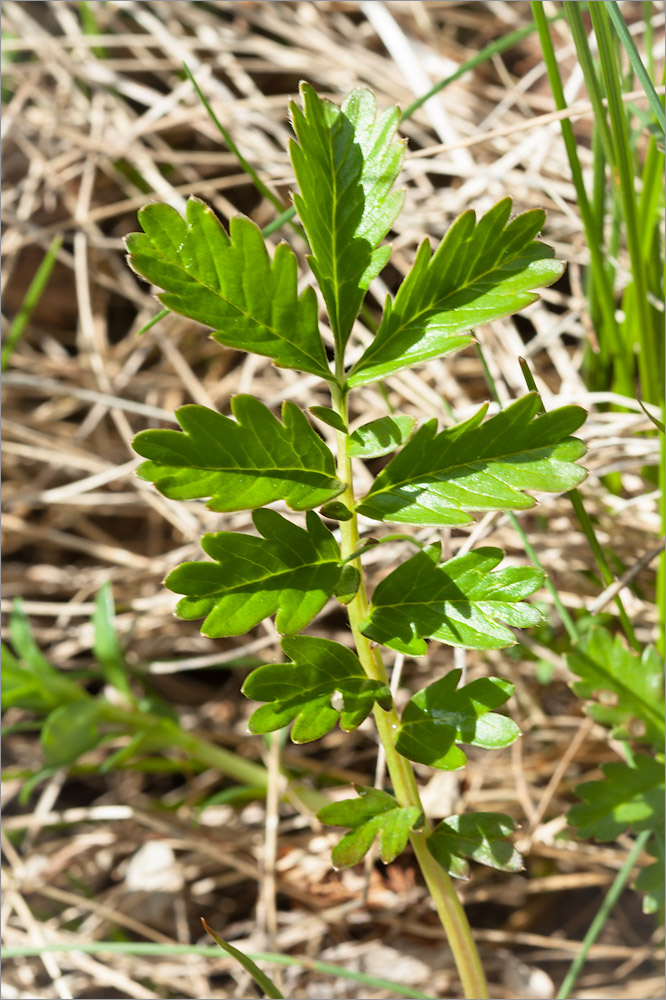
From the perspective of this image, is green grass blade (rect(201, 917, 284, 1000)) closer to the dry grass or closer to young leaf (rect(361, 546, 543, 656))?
young leaf (rect(361, 546, 543, 656))

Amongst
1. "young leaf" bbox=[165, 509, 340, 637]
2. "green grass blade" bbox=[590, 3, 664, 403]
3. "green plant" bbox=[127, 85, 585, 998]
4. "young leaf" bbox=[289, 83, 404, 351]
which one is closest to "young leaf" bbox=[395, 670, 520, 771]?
"green plant" bbox=[127, 85, 585, 998]

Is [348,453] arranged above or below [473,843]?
above

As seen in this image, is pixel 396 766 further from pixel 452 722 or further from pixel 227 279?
pixel 227 279

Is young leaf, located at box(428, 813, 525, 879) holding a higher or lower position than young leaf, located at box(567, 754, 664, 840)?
higher

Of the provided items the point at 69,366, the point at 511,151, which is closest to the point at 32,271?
the point at 69,366

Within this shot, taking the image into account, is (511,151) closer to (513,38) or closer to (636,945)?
(513,38)

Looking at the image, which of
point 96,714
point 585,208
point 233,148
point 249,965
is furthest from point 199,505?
point 249,965

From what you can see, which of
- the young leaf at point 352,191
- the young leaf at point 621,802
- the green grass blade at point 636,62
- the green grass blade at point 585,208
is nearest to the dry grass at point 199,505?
the green grass blade at point 585,208

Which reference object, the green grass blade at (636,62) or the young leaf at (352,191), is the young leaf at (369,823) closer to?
the young leaf at (352,191)
